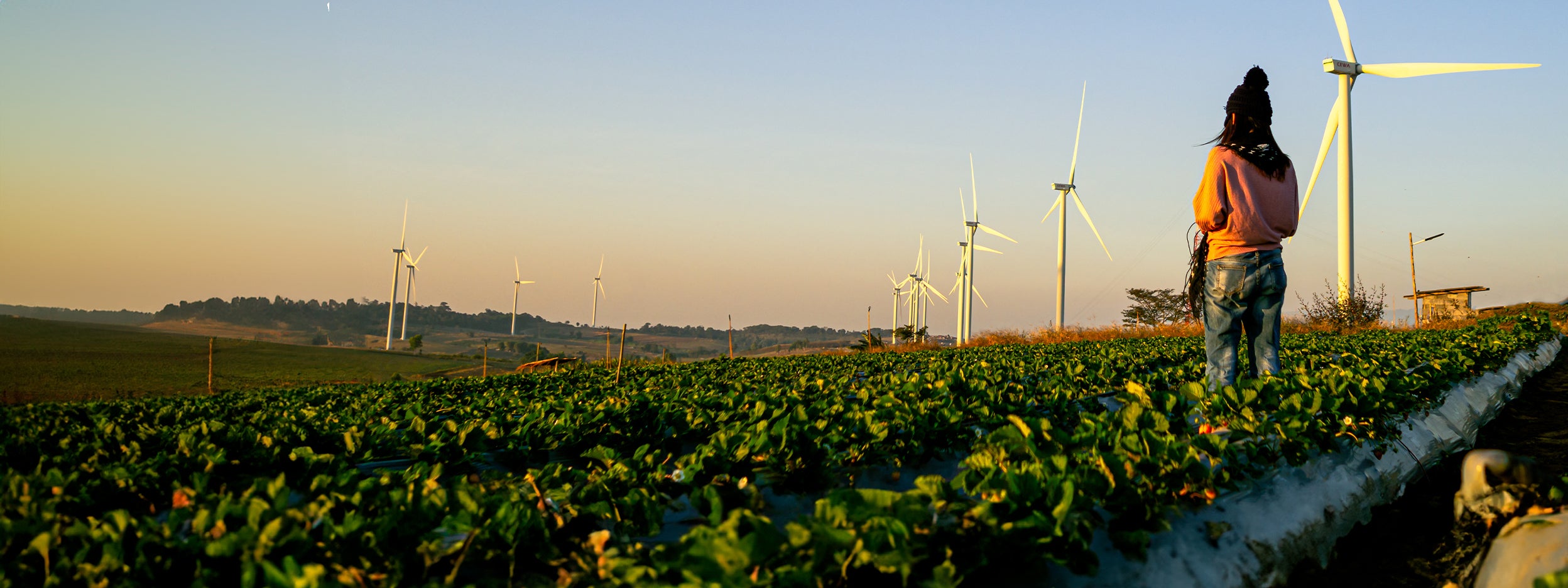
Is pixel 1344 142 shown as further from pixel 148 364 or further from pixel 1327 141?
pixel 148 364

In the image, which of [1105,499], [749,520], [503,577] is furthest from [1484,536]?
[503,577]

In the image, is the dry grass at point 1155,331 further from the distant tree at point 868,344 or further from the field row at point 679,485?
the field row at point 679,485

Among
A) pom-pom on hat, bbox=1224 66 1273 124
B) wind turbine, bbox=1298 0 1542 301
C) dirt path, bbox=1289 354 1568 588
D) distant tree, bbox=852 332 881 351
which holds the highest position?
wind turbine, bbox=1298 0 1542 301

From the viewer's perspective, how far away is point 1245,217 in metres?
6.38

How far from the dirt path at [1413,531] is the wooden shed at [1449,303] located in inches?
1822

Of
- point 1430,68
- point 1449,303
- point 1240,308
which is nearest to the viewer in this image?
point 1240,308

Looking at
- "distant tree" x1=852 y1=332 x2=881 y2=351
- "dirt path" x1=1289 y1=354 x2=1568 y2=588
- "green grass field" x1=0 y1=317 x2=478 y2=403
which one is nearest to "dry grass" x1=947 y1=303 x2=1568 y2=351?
"distant tree" x1=852 y1=332 x2=881 y2=351

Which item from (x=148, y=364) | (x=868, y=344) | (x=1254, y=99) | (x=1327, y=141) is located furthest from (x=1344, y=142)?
(x=148, y=364)

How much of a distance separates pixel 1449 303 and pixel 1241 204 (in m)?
54.4

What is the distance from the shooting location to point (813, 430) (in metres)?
4.80

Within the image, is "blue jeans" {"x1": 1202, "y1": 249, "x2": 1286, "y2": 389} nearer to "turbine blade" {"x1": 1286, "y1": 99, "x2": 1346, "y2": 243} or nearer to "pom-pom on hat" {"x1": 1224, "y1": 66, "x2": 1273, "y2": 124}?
"pom-pom on hat" {"x1": 1224, "y1": 66, "x2": 1273, "y2": 124}

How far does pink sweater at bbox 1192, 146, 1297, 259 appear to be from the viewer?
6.38 meters

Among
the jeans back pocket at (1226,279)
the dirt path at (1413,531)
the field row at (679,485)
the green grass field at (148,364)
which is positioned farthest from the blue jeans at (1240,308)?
the green grass field at (148,364)

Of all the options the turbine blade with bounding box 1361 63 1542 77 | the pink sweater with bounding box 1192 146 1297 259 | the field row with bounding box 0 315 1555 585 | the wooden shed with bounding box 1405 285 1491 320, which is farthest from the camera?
the wooden shed with bounding box 1405 285 1491 320
